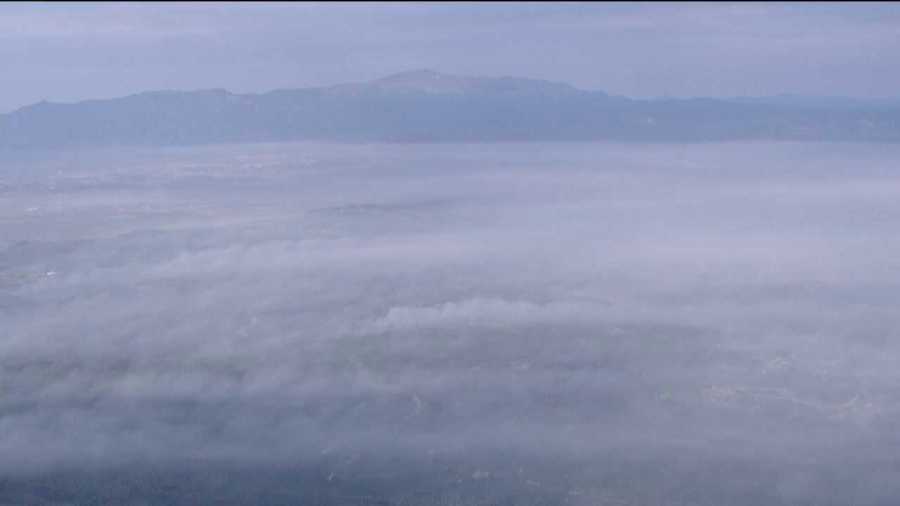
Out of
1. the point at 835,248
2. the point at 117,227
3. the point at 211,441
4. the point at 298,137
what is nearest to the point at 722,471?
the point at 211,441

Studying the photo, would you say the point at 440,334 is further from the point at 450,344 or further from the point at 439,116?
the point at 439,116

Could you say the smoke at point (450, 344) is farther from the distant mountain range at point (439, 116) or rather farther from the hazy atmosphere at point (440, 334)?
the distant mountain range at point (439, 116)

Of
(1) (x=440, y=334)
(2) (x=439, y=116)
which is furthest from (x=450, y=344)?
(2) (x=439, y=116)

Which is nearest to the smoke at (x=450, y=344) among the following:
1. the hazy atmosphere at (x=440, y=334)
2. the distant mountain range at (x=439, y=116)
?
the hazy atmosphere at (x=440, y=334)

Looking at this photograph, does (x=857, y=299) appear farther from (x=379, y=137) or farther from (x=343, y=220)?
(x=379, y=137)

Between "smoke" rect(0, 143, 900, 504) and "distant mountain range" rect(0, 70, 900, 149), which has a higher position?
"smoke" rect(0, 143, 900, 504)

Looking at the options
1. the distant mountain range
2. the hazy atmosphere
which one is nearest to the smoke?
the hazy atmosphere

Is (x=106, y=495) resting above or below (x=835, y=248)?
above

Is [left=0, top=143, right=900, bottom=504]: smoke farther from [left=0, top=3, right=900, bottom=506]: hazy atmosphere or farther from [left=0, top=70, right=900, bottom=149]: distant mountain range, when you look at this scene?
[left=0, top=70, right=900, bottom=149]: distant mountain range

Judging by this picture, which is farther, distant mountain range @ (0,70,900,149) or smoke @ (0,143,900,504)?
distant mountain range @ (0,70,900,149)
